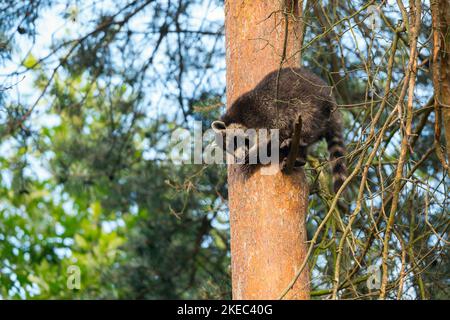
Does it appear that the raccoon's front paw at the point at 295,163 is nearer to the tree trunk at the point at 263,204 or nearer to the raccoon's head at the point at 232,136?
the tree trunk at the point at 263,204

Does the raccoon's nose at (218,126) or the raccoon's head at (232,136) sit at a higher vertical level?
the raccoon's nose at (218,126)

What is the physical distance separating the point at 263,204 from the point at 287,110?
86cm

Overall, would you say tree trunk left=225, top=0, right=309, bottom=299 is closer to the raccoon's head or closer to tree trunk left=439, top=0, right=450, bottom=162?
the raccoon's head

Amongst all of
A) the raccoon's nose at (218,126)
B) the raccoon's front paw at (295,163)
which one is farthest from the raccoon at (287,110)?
the raccoon's front paw at (295,163)

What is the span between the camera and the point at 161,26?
7.70 m

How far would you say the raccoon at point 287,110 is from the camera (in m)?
4.57

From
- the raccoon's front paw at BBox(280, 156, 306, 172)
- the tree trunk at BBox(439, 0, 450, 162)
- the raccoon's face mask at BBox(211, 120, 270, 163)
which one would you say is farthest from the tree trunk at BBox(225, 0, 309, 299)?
the tree trunk at BBox(439, 0, 450, 162)

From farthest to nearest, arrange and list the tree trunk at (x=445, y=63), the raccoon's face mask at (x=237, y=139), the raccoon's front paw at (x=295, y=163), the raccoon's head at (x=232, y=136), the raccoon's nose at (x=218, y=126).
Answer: the raccoon's nose at (x=218, y=126) < the raccoon's head at (x=232, y=136) < the raccoon's face mask at (x=237, y=139) < the raccoon's front paw at (x=295, y=163) < the tree trunk at (x=445, y=63)

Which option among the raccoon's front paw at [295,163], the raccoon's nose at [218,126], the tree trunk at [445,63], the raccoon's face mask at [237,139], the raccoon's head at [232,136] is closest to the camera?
the tree trunk at [445,63]

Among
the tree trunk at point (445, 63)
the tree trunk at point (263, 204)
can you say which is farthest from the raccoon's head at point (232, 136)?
the tree trunk at point (445, 63)

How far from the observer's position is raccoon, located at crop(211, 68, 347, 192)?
457 cm

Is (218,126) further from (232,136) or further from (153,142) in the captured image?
(153,142)

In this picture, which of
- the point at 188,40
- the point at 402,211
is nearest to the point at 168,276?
the point at 188,40

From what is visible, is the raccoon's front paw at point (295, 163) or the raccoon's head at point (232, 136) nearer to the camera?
the raccoon's front paw at point (295, 163)
